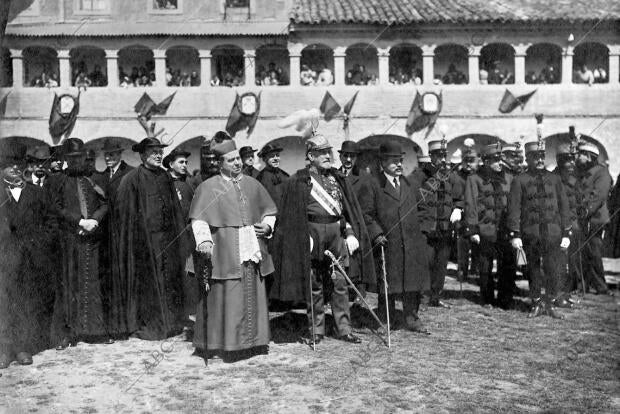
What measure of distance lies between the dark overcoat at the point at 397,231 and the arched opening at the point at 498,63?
16.2 m

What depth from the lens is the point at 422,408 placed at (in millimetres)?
4711

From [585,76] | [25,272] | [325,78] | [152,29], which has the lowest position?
[25,272]

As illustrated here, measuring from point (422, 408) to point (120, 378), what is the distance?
2588mm

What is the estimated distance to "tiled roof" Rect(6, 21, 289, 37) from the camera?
71.4 feet

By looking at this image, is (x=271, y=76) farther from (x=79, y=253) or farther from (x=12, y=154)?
(x=12, y=154)

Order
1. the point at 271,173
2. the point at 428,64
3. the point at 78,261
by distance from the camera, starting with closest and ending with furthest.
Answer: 1. the point at 78,261
2. the point at 271,173
3. the point at 428,64

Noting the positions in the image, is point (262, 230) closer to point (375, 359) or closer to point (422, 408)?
point (375, 359)

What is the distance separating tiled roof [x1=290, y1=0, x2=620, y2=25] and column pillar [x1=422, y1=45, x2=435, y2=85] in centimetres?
93

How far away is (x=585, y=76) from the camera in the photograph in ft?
70.7

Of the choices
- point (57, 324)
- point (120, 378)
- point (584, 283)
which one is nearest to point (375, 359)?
point (120, 378)

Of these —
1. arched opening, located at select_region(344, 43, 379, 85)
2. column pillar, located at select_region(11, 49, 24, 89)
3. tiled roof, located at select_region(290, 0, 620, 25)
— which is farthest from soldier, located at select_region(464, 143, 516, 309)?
column pillar, located at select_region(11, 49, 24, 89)

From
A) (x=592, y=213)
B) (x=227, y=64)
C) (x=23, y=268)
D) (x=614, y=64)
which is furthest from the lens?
(x=227, y=64)

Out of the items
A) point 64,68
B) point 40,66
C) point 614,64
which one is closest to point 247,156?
point 64,68

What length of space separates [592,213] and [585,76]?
540 inches
